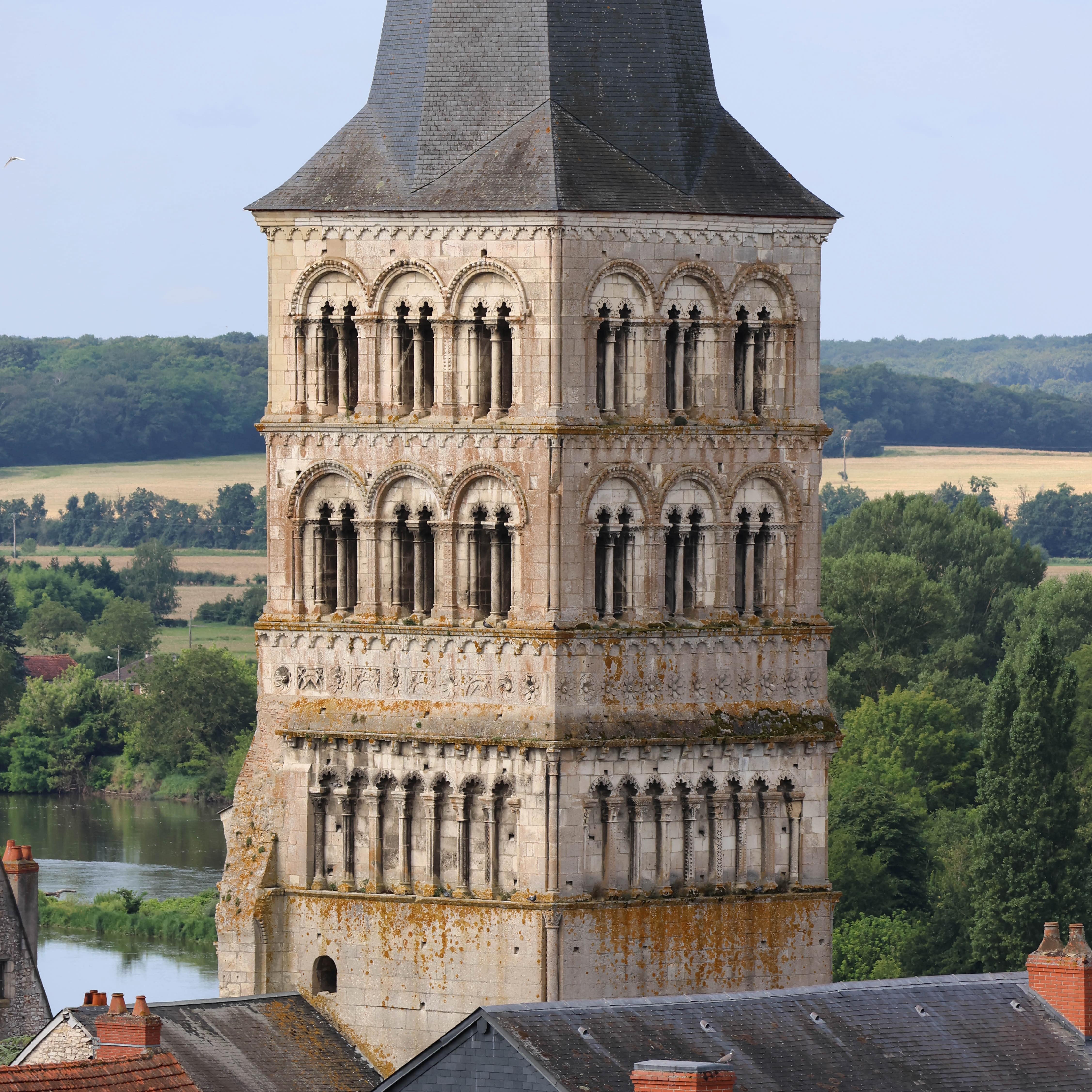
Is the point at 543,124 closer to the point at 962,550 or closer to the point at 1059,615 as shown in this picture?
the point at 1059,615

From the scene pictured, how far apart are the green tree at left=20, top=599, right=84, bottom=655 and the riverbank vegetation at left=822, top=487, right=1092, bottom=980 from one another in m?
43.4

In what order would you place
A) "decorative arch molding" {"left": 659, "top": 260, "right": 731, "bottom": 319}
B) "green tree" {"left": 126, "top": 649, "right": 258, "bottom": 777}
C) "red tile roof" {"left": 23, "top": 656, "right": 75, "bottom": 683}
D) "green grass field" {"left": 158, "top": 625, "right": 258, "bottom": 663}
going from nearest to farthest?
"decorative arch molding" {"left": 659, "top": 260, "right": 731, "bottom": 319}
"green tree" {"left": 126, "top": 649, "right": 258, "bottom": 777}
"red tile roof" {"left": 23, "top": 656, "right": 75, "bottom": 683}
"green grass field" {"left": 158, "top": 625, "right": 258, "bottom": 663}

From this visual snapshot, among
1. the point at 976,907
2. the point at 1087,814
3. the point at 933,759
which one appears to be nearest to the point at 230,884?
the point at 976,907

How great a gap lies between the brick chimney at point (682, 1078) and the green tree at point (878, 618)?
8684cm

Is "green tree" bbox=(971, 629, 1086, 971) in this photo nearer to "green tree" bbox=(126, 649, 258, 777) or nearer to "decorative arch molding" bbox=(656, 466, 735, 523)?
"decorative arch molding" bbox=(656, 466, 735, 523)

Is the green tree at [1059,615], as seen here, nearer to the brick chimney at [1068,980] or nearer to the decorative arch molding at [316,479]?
the decorative arch molding at [316,479]

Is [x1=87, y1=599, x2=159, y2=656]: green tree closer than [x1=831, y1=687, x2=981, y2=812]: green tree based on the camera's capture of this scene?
No

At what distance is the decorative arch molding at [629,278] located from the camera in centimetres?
6078

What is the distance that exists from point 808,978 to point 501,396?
34.2 feet

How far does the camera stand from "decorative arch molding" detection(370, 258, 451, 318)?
61.2 metres

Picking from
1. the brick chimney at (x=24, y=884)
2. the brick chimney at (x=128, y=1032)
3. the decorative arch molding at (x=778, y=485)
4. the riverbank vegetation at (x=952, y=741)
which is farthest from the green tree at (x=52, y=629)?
the brick chimney at (x=128, y=1032)

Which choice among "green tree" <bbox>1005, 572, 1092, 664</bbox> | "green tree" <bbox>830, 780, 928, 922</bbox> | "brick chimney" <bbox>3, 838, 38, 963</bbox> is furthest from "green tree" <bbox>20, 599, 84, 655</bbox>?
"brick chimney" <bbox>3, 838, 38, 963</bbox>

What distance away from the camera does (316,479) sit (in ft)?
206

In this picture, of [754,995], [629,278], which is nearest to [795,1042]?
[754,995]
